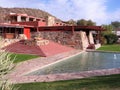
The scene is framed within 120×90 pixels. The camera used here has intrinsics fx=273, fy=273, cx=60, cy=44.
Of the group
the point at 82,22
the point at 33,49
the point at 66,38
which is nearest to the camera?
the point at 33,49

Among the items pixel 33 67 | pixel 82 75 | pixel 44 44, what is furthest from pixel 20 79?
pixel 44 44

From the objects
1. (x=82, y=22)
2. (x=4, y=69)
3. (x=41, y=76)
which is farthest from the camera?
(x=82, y=22)

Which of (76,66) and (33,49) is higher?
(33,49)

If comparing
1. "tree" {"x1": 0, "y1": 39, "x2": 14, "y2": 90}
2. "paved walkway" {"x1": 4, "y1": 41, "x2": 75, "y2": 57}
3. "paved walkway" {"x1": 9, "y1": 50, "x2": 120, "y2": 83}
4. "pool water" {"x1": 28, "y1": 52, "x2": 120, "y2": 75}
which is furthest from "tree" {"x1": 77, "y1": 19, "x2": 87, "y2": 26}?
"tree" {"x1": 0, "y1": 39, "x2": 14, "y2": 90}

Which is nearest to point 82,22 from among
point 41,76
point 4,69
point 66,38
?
point 66,38

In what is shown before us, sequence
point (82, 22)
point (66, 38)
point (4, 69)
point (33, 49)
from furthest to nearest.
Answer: point (82, 22) → point (66, 38) → point (33, 49) → point (4, 69)

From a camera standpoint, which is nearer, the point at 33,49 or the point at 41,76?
the point at 41,76

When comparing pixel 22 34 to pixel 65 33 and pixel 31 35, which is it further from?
pixel 65 33

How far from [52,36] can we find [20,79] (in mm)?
26602

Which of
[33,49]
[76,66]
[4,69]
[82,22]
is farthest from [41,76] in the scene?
[82,22]

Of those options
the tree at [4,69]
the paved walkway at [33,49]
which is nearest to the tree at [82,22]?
the paved walkway at [33,49]

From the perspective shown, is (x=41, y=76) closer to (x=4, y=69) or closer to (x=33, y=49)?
(x=4, y=69)

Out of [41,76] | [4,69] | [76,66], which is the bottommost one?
[76,66]

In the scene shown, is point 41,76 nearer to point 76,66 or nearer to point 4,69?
point 76,66
